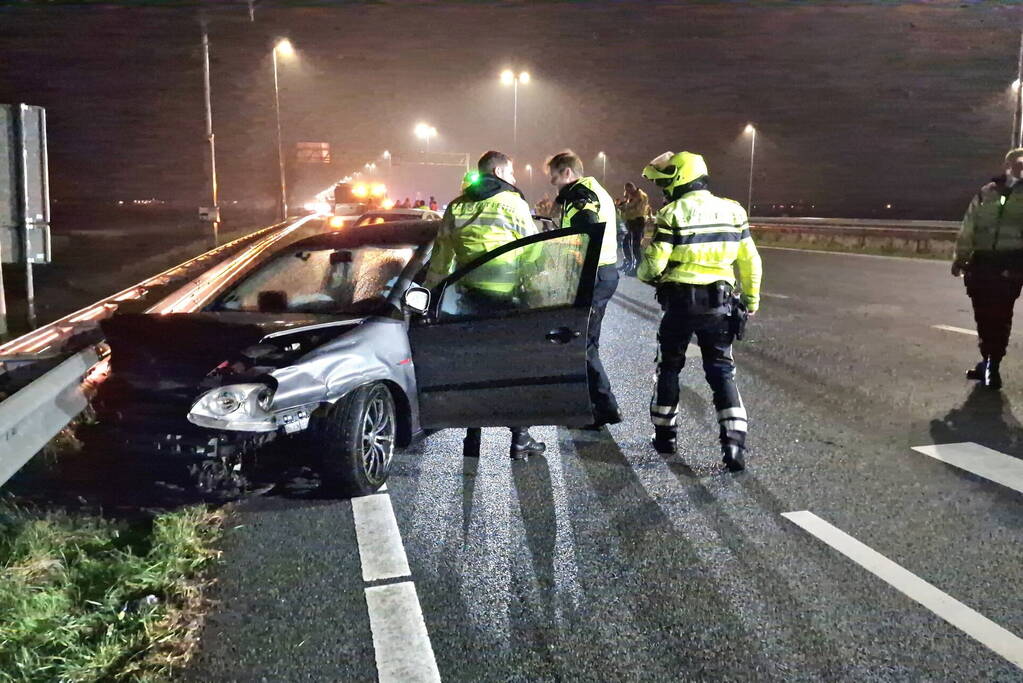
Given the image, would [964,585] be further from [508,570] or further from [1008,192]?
[1008,192]

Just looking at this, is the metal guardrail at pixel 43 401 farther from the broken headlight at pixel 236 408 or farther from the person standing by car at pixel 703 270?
the person standing by car at pixel 703 270

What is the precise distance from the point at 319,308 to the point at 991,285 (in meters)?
5.12

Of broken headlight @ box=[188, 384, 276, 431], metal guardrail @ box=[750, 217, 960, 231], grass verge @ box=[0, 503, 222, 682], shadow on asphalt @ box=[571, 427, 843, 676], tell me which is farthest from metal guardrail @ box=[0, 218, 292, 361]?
metal guardrail @ box=[750, 217, 960, 231]

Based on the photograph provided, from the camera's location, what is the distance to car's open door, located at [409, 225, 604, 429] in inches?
187

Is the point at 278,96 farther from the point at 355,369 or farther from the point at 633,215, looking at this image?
the point at 355,369

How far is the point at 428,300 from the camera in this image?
474 cm

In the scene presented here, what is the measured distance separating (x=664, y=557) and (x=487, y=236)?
214 cm

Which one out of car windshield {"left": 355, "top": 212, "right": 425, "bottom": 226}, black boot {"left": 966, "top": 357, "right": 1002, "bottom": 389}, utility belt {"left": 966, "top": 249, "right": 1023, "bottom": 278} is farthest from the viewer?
car windshield {"left": 355, "top": 212, "right": 425, "bottom": 226}

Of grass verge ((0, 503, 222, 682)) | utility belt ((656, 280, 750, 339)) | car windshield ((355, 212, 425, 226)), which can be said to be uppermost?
car windshield ((355, 212, 425, 226))

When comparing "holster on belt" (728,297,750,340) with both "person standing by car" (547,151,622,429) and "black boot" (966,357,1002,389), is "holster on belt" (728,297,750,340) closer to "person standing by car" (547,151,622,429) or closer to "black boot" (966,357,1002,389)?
"person standing by car" (547,151,622,429)

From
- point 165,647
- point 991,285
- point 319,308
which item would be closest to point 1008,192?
point 991,285

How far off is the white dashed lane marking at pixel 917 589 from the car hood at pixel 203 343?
2.50 meters

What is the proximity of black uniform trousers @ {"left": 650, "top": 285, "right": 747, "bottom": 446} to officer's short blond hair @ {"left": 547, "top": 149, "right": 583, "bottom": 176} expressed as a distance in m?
1.26

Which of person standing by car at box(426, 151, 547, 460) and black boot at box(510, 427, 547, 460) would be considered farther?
black boot at box(510, 427, 547, 460)
